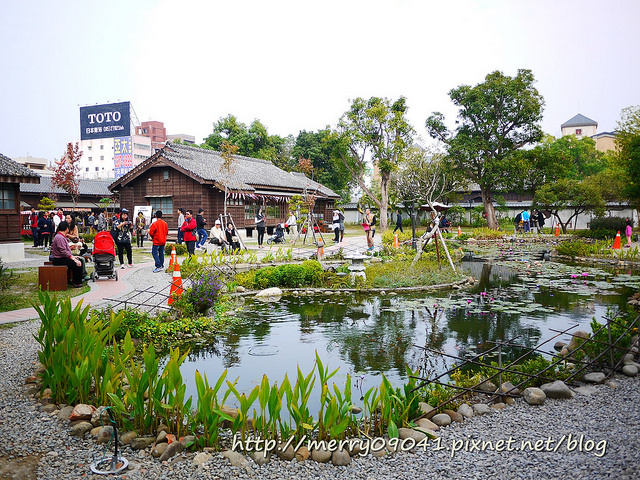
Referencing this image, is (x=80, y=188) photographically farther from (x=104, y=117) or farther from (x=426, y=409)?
(x=426, y=409)

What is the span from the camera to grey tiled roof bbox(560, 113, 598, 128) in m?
87.8

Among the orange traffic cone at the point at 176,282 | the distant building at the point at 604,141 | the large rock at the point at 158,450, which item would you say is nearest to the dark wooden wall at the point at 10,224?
the orange traffic cone at the point at 176,282

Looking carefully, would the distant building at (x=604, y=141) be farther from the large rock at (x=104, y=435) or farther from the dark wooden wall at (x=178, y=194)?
the large rock at (x=104, y=435)

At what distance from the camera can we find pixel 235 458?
3.40 m

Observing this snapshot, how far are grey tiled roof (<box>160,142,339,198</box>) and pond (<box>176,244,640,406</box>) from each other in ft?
52.4

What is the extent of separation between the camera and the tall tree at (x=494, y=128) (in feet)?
106

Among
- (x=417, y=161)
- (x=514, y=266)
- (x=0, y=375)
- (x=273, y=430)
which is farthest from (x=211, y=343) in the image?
(x=417, y=161)

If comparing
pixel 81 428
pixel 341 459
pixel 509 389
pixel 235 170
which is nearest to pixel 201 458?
pixel 341 459

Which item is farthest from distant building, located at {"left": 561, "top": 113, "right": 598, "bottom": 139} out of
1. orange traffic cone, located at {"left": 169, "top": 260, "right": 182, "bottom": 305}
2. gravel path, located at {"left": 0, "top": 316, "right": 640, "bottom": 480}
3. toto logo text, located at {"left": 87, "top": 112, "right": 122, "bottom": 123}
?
gravel path, located at {"left": 0, "top": 316, "right": 640, "bottom": 480}

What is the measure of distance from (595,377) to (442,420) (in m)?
2.15

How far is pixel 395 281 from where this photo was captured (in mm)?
11555

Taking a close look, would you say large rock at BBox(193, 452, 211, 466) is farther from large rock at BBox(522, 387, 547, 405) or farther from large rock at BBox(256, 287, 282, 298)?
large rock at BBox(256, 287, 282, 298)

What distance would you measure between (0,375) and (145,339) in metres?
1.84

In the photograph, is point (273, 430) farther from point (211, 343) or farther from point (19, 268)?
point (19, 268)
